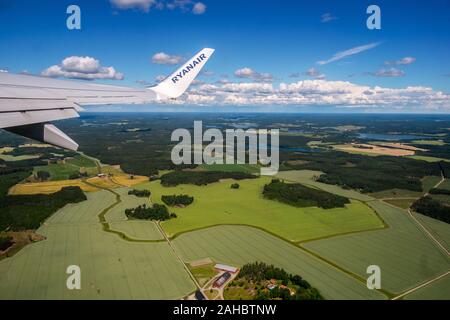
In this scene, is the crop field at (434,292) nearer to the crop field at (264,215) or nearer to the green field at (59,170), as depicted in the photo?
the crop field at (264,215)

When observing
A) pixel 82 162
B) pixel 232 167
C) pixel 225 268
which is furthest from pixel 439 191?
pixel 82 162

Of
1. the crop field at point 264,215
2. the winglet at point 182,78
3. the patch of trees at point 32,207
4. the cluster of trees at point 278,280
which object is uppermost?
the winglet at point 182,78

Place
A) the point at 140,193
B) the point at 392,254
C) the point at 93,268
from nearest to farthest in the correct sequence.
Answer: the point at 93,268 < the point at 392,254 < the point at 140,193

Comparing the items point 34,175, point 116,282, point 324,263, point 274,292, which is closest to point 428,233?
point 324,263

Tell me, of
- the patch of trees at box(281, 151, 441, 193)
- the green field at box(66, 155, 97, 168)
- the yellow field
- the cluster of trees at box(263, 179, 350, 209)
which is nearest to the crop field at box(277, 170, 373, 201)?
the patch of trees at box(281, 151, 441, 193)

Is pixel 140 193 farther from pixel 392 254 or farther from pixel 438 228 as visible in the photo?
pixel 438 228

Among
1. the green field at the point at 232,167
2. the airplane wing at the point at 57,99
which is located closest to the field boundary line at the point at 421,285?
the airplane wing at the point at 57,99

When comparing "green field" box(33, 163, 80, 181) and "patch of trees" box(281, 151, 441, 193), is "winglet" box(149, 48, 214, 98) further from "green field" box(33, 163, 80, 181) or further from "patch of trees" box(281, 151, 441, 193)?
"green field" box(33, 163, 80, 181)
